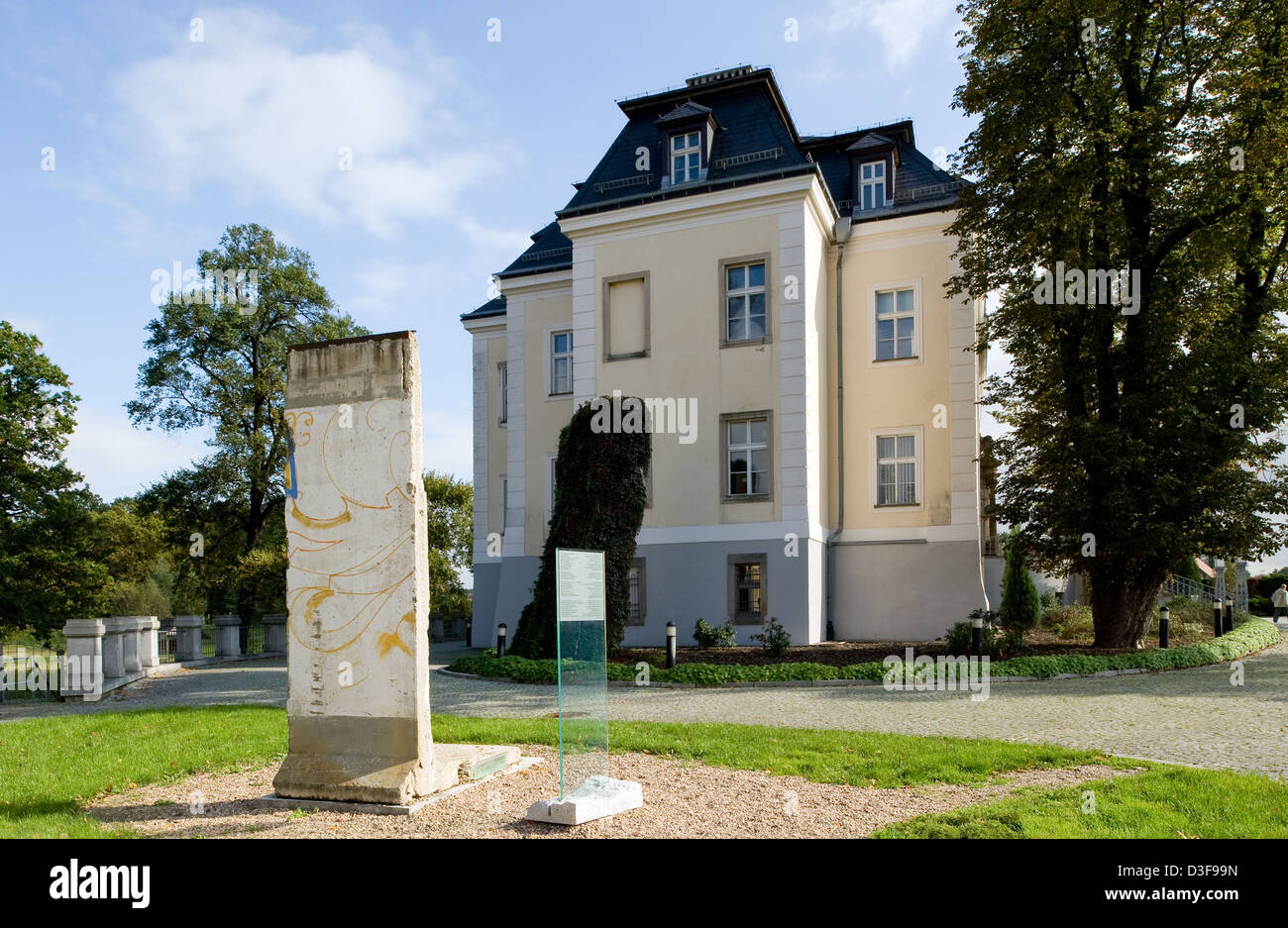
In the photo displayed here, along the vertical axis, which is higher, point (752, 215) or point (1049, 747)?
point (752, 215)

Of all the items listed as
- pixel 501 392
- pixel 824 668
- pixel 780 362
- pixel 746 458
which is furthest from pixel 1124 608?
pixel 501 392

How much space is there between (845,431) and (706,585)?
5093 millimetres

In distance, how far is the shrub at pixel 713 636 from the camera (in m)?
18.3

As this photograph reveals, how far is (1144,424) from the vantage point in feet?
54.0

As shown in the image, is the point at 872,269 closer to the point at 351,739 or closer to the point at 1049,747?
the point at 1049,747

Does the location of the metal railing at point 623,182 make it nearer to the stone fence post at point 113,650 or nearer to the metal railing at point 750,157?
the metal railing at point 750,157

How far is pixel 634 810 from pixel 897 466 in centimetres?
1642

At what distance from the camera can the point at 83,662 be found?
14.9 metres

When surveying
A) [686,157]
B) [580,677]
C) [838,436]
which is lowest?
[580,677]

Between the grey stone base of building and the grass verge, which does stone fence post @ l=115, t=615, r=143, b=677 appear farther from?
the grey stone base of building

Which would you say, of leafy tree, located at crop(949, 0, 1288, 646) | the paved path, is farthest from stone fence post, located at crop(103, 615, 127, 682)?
leafy tree, located at crop(949, 0, 1288, 646)

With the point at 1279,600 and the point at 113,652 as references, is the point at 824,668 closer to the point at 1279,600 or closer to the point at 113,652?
the point at 113,652
